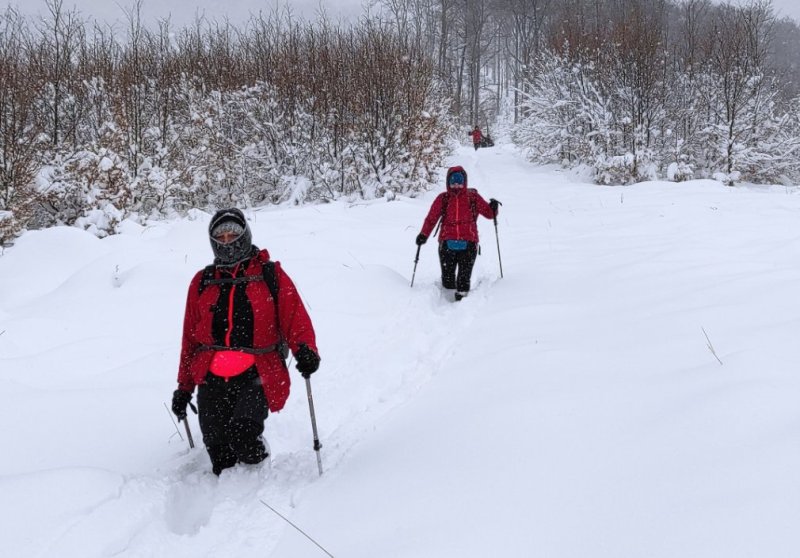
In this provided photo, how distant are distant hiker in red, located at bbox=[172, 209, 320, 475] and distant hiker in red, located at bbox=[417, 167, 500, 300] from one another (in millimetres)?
3449

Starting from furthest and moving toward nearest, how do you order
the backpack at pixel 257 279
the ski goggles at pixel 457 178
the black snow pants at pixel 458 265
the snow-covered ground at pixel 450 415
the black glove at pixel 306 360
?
the ski goggles at pixel 457 178
the black snow pants at pixel 458 265
the backpack at pixel 257 279
the black glove at pixel 306 360
the snow-covered ground at pixel 450 415

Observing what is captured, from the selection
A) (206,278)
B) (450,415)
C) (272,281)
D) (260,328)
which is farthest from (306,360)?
(450,415)

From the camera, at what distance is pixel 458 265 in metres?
6.16

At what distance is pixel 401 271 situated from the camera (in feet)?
23.2

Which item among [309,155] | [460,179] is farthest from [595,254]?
[309,155]

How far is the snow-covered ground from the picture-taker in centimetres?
186

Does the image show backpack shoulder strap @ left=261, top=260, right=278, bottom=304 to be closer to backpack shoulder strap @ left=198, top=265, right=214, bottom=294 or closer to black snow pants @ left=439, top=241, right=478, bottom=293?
backpack shoulder strap @ left=198, top=265, right=214, bottom=294

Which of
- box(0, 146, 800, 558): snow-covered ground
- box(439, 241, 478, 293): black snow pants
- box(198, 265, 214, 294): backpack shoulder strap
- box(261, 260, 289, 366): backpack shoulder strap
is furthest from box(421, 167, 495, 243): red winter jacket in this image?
box(198, 265, 214, 294): backpack shoulder strap

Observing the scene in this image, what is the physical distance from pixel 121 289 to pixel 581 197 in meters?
9.79

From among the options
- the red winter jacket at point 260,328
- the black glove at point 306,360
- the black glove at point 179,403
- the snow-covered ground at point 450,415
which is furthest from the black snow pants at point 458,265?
the black glove at point 179,403

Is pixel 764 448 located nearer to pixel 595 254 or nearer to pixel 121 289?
pixel 595 254

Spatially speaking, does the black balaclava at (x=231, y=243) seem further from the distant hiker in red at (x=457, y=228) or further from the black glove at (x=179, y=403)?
the distant hiker in red at (x=457, y=228)

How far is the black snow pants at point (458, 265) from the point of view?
19.9 feet

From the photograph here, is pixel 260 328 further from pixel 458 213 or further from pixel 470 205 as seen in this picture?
pixel 470 205
